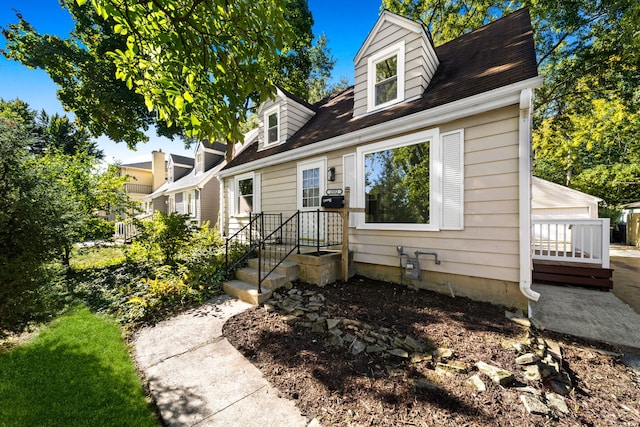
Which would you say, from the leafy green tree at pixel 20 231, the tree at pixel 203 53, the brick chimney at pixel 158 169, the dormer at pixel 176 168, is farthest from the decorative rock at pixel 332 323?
the brick chimney at pixel 158 169

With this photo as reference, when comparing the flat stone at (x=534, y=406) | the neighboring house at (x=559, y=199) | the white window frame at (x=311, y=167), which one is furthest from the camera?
the neighboring house at (x=559, y=199)

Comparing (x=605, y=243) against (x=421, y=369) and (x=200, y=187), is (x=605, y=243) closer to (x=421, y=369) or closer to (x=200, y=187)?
(x=421, y=369)

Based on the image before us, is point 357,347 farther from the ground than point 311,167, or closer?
closer

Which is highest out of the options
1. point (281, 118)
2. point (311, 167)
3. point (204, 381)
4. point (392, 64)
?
point (392, 64)

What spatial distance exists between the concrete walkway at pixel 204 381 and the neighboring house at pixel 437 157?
335 cm

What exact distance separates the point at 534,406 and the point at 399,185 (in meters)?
3.72

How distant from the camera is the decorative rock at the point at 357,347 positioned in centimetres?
273

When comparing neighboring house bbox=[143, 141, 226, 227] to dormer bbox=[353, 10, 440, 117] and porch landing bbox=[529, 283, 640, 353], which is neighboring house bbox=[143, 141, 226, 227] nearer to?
dormer bbox=[353, 10, 440, 117]

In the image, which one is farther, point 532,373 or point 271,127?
point 271,127

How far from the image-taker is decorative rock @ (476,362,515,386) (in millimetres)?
2189

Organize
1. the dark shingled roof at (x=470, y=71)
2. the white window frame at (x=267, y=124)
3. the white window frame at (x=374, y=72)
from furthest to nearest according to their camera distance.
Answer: the white window frame at (x=267, y=124) < the white window frame at (x=374, y=72) < the dark shingled roof at (x=470, y=71)

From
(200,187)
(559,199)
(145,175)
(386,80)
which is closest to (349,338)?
(386,80)

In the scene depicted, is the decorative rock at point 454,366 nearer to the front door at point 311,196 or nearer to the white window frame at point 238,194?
the front door at point 311,196

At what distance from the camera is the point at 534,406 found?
192 centimetres
